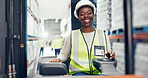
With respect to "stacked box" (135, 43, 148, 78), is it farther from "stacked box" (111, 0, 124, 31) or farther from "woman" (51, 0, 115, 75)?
"woman" (51, 0, 115, 75)

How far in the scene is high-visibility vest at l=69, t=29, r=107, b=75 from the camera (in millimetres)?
2025

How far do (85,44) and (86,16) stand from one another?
14.9 inches

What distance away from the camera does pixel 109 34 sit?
79.1 inches

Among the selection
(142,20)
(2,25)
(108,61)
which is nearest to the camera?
(142,20)

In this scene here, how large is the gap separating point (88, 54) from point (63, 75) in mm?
427

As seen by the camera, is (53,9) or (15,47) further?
(53,9)

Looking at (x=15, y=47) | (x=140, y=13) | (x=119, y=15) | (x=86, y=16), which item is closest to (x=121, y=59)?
(x=119, y=15)

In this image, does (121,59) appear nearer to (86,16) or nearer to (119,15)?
(119,15)

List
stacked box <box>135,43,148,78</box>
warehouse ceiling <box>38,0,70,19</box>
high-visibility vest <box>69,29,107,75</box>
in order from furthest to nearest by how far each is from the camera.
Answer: warehouse ceiling <box>38,0,70,19</box> → high-visibility vest <box>69,29,107,75</box> → stacked box <box>135,43,148,78</box>

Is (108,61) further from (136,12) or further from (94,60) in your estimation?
(136,12)

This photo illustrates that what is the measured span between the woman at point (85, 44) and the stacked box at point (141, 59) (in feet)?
3.13

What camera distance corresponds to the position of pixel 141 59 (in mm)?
1023

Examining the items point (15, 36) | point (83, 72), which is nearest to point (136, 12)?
point (83, 72)

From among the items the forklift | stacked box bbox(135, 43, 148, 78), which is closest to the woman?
the forklift
